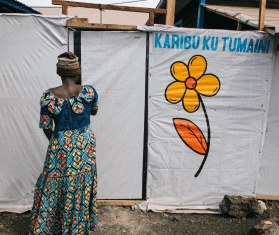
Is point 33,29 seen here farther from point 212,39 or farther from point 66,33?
point 212,39

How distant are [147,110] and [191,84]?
2.39 ft

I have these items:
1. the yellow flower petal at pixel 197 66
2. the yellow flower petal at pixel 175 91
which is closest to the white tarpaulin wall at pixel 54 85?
the yellow flower petal at pixel 175 91

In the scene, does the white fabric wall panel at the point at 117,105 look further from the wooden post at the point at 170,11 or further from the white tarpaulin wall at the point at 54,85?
the wooden post at the point at 170,11

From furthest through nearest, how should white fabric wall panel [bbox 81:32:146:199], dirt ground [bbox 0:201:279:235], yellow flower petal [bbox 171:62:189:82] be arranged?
yellow flower petal [bbox 171:62:189:82] < white fabric wall panel [bbox 81:32:146:199] < dirt ground [bbox 0:201:279:235]

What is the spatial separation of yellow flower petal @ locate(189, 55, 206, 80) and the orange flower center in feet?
0.17

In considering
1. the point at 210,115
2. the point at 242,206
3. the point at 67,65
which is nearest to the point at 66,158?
the point at 67,65

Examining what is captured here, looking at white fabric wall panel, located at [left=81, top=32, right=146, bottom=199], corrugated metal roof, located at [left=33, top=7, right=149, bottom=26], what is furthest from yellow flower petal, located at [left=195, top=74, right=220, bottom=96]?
corrugated metal roof, located at [left=33, top=7, right=149, bottom=26]

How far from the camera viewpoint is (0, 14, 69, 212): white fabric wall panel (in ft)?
9.88

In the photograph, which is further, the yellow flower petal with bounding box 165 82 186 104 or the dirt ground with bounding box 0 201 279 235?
the yellow flower petal with bounding box 165 82 186 104

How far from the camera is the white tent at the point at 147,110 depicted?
3.07m

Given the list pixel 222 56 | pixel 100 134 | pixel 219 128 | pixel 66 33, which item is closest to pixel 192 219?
pixel 219 128

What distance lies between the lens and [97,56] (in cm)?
310

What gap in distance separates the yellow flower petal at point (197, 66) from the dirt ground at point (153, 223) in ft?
6.68

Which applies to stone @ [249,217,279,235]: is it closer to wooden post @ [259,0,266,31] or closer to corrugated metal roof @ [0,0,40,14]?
wooden post @ [259,0,266,31]
